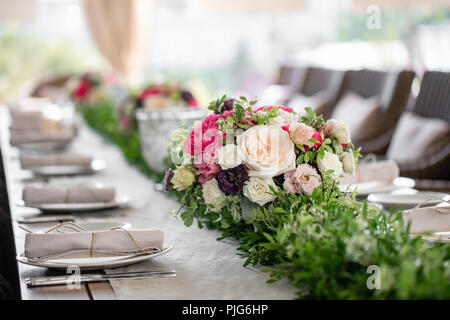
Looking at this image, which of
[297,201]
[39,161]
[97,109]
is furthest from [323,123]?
[97,109]

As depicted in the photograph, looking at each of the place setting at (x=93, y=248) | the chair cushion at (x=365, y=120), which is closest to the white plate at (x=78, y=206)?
the place setting at (x=93, y=248)

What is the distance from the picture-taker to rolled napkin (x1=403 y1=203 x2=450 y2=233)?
1.24m

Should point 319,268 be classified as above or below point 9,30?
below

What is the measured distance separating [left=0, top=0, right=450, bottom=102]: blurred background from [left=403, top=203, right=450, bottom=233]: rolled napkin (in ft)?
15.5

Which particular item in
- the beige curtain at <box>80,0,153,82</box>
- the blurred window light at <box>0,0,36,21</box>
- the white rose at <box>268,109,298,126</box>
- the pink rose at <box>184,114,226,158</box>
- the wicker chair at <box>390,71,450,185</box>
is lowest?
the wicker chair at <box>390,71,450,185</box>

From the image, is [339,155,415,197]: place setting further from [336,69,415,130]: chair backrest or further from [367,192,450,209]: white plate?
[336,69,415,130]: chair backrest

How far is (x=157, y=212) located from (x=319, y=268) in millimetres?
831

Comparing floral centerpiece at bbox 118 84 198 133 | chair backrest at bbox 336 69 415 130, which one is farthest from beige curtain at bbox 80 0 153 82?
floral centerpiece at bbox 118 84 198 133

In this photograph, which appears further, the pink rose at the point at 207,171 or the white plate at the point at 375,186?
the white plate at the point at 375,186

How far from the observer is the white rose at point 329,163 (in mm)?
Result: 1241

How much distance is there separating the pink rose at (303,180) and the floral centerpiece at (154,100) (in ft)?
5.03

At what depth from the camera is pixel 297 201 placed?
3.85 feet

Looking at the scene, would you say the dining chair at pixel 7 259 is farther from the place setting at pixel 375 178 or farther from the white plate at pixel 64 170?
the place setting at pixel 375 178
